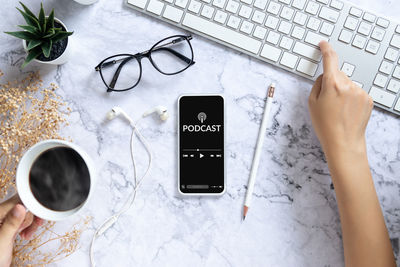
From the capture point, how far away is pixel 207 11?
82cm

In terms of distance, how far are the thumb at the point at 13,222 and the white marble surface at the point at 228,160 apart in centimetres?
17

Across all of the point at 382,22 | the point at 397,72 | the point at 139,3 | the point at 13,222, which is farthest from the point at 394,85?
the point at 13,222

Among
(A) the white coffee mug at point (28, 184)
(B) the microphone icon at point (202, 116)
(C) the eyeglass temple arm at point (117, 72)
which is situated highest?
(C) the eyeglass temple arm at point (117, 72)

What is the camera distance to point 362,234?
29.7 inches

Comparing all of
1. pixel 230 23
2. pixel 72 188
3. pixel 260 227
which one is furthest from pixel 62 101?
pixel 260 227

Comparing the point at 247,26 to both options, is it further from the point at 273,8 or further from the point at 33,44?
the point at 33,44

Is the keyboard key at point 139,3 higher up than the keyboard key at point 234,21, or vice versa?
the keyboard key at point 234,21

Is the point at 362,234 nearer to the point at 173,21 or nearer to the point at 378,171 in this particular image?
the point at 378,171

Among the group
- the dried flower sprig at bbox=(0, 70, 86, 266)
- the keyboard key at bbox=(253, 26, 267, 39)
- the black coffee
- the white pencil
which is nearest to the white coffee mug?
the black coffee

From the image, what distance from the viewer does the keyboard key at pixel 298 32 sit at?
2.64 feet

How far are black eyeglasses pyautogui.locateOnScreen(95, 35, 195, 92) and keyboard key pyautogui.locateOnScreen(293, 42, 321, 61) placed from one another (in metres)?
0.23

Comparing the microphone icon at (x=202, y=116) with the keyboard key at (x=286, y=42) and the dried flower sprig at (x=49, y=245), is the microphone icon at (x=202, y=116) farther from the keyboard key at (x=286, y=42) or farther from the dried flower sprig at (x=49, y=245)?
the dried flower sprig at (x=49, y=245)

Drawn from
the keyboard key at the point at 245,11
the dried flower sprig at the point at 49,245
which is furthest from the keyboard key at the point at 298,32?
the dried flower sprig at the point at 49,245

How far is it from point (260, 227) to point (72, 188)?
0.40 metres
